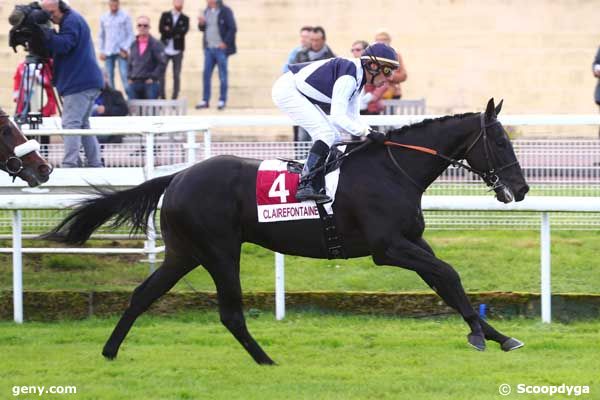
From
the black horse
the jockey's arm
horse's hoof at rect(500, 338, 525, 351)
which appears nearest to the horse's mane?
the black horse

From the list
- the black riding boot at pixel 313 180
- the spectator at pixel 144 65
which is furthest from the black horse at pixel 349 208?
the spectator at pixel 144 65

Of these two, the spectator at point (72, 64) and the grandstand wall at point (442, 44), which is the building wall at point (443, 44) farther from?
the spectator at point (72, 64)

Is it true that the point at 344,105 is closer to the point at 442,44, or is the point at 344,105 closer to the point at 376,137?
the point at 376,137

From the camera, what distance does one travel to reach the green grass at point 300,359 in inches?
260

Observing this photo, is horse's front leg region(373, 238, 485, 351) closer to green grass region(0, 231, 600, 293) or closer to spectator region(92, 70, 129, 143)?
green grass region(0, 231, 600, 293)

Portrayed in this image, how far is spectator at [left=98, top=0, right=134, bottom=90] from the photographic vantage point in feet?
54.3

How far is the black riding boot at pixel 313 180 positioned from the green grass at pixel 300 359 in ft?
2.90

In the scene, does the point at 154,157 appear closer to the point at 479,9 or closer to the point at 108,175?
the point at 108,175

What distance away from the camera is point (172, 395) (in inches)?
256

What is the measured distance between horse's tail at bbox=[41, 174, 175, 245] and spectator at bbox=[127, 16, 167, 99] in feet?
26.2

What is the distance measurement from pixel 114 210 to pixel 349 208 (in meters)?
1.42

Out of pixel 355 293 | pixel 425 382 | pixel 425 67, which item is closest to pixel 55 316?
pixel 355 293

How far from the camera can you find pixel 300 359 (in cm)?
739

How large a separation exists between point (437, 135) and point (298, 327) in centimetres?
159
